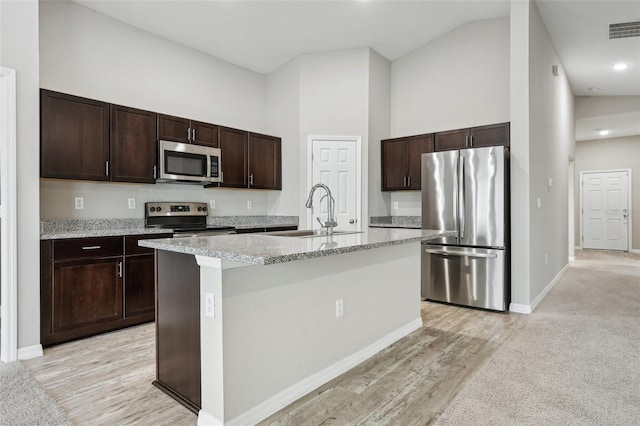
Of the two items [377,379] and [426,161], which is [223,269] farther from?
[426,161]

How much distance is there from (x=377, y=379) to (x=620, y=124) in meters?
8.25

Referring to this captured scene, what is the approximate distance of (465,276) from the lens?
4098mm

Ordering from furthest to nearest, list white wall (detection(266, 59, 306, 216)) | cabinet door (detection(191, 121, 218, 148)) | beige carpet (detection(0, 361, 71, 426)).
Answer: white wall (detection(266, 59, 306, 216)), cabinet door (detection(191, 121, 218, 148)), beige carpet (detection(0, 361, 71, 426))

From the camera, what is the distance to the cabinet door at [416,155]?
16.3 feet

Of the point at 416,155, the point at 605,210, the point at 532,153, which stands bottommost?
the point at 605,210

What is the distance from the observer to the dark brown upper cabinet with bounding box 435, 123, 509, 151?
4.22 m

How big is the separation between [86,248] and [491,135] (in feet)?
14.2

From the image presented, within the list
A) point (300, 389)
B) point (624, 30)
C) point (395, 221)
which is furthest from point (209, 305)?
point (624, 30)

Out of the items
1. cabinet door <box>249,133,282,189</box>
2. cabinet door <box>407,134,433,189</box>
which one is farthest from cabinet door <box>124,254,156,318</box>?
cabinet door <box>407,134,433,189</box>

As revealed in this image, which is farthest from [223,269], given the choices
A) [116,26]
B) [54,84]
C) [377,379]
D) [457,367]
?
[116,26]

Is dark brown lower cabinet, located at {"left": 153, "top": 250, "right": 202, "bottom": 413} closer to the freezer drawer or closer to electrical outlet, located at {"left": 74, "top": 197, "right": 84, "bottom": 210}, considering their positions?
electrical outlet, located at {"left": 74, "top": 197, "right": 84, "bottom": 210}

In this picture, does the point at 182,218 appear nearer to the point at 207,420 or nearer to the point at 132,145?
the point at 132,145

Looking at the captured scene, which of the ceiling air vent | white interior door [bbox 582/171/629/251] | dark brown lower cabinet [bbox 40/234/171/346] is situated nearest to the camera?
dark brown lower cabinet [bbox 40/234/171/346]

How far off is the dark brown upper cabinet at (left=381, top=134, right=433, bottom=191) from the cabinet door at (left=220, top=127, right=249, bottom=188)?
1.98 meters
